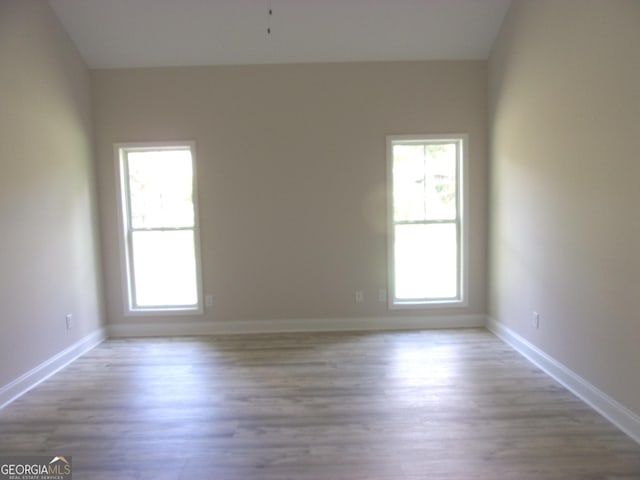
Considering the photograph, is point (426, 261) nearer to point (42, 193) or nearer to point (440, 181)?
point (440, 181)

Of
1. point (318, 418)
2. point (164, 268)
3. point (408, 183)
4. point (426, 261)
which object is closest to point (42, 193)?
point (164, 268)

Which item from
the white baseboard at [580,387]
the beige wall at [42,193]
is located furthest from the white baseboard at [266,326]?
the white baseboard at [580,387]

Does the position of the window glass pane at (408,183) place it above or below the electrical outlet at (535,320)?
above

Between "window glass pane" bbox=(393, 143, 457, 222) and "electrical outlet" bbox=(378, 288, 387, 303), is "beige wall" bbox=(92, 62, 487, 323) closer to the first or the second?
"electrical outlet" bbox=(378, 288, 387, 303)

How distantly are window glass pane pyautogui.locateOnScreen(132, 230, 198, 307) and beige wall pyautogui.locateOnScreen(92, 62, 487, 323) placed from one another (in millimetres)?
192

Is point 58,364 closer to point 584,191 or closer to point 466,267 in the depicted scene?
point 466,267

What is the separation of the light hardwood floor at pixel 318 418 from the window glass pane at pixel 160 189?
146cm

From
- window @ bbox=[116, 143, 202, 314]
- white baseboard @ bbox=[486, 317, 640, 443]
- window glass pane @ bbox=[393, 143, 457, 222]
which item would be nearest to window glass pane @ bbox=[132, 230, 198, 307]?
window @ bbox=[116, 143, 202, 314]

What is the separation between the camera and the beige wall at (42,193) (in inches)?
118


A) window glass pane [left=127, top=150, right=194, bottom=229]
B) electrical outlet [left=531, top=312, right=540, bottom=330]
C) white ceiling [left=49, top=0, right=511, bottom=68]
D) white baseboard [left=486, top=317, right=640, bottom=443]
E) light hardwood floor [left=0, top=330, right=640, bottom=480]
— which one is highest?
white ceiling [left=49, top=0, right=511, bottom=68]

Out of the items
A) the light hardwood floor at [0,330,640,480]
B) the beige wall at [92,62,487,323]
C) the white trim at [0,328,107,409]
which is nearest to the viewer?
the light hardwood floor at [0,330,640,480]

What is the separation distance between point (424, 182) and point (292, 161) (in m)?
1.47

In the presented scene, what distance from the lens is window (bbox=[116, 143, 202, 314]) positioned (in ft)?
14.3

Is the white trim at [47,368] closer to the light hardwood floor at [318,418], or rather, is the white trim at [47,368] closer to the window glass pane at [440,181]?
the light hardwood floor at [318,418]
